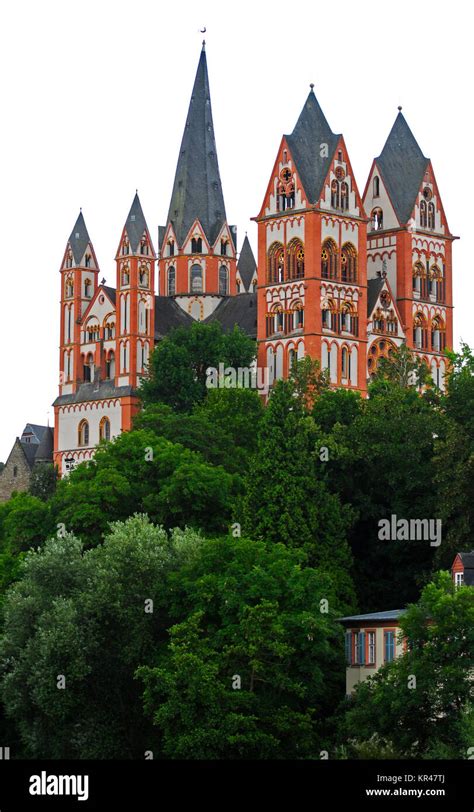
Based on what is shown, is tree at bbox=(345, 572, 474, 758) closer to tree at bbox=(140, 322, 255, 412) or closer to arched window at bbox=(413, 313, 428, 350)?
tree at bbox=(140, 322, 255, 412)

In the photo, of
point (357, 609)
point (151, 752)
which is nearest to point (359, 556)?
point (357, 609)

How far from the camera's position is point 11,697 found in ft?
257

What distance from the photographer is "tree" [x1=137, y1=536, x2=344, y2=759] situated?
72.0m

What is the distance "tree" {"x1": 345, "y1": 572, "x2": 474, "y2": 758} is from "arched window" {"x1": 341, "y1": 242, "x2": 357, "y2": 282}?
6665 centimetres

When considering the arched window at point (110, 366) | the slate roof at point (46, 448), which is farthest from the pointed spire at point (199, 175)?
the slate roof at point (46, 448)

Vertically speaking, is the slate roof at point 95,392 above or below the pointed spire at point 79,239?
below

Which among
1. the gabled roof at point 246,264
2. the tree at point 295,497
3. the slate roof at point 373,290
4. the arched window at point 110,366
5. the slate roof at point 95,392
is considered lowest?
the tree at point 295,497

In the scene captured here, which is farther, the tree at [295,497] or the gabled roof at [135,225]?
the gabled roof at [135,225]

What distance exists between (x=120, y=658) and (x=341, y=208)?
6171 cm

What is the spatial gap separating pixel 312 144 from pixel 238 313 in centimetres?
1310

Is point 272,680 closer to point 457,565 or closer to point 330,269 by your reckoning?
point 457,565

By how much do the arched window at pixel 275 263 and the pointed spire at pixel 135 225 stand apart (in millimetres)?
8673

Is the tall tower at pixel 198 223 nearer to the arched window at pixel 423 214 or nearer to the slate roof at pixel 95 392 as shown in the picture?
the slate roof at pixel 95 392

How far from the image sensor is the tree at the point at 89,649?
76562 millimetres
